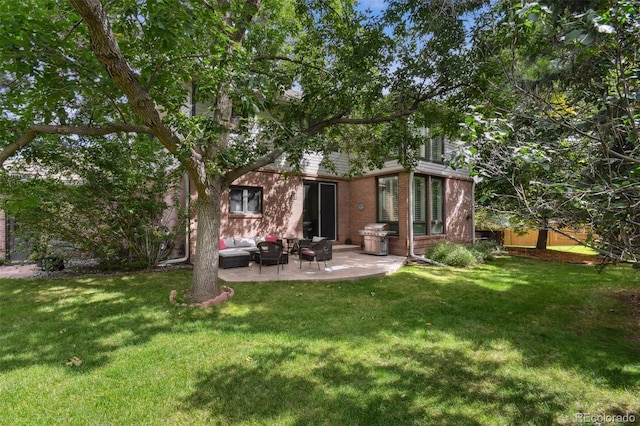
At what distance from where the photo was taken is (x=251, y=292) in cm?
622

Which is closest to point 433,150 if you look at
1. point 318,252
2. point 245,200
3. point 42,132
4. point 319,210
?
point 319,210

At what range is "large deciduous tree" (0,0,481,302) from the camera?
4070 mm

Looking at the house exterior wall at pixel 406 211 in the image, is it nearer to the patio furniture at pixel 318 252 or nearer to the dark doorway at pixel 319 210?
the dark doorway at pixel 319 210

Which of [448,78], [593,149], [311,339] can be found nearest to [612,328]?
[593,149]

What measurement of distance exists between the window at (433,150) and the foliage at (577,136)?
6.76 meters

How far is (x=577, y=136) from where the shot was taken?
11.8ft

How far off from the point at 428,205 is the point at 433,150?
238 cm

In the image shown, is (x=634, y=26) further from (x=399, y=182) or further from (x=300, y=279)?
(x=399, y=182)

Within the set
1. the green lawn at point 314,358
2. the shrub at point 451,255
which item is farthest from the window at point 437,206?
the green lawn at point 314,358

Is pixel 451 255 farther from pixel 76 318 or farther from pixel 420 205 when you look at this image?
pixel 76 318

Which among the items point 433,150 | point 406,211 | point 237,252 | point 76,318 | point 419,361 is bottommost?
point 419,361

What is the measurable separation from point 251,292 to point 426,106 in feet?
20.3

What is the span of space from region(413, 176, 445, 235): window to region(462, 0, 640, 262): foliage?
6.85 m

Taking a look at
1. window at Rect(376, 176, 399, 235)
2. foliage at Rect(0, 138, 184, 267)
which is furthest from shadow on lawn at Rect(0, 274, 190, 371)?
window at Rect(376, 176, 399, 235)
